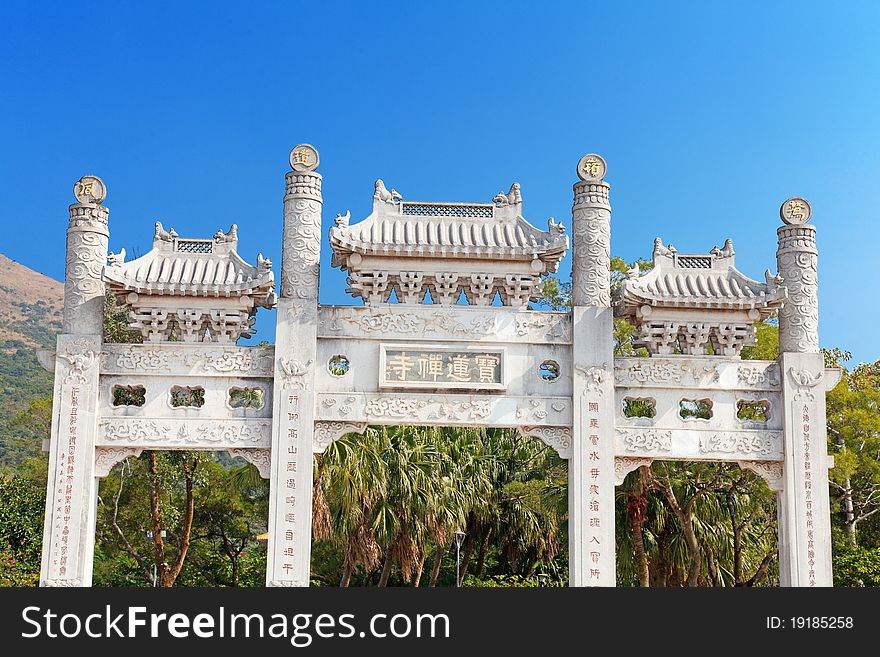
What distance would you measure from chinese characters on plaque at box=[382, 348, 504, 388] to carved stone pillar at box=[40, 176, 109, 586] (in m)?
2.75

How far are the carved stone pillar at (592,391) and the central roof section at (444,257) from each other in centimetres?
34

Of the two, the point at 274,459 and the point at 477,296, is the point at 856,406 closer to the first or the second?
the point at 477,296

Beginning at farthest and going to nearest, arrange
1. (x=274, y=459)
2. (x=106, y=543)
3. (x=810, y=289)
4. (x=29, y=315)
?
(x=29, y=315) → (x=106, y=543) → (x=810, y=289) → (x=274, y=459)

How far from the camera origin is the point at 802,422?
10.0 meters

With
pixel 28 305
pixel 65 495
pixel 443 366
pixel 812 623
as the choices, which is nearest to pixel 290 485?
pixel 443 366

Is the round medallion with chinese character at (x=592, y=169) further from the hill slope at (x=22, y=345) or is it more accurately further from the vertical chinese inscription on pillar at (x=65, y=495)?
the hill slope at (x=22, y=345)

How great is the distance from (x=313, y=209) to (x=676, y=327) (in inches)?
145

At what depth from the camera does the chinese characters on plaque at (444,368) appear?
32.5 ft

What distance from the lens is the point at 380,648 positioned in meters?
7.86

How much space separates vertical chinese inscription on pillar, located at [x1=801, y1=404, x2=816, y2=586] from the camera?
9820 mm

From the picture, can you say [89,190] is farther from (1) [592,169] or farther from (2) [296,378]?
(1) [592,169]

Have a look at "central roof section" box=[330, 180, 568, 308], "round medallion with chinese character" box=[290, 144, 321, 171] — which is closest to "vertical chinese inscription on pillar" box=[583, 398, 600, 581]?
"central roof section" box=[330, 180, 568, 308]

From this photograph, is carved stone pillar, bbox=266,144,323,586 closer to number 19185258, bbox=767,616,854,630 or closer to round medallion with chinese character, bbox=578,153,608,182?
round medallion with chinese character, bbox=578,153,608,182

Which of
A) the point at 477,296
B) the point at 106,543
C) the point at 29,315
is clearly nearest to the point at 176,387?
the point at 477,296
